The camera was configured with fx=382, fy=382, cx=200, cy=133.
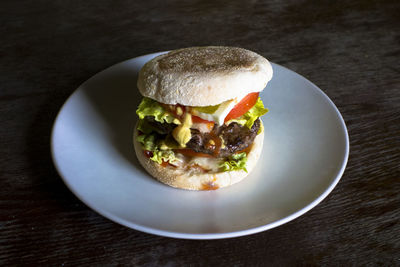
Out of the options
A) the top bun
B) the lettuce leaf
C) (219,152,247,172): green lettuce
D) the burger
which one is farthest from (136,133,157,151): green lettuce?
(219,152,247,172): green lettuce

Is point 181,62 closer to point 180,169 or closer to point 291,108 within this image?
point 180,169

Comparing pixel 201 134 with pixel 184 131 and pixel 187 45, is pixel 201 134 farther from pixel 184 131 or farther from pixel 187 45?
pixel 187 45

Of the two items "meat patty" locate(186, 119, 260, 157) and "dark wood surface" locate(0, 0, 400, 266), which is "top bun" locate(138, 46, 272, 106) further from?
"dark wood surface" locate(0, 0, 400, 266)

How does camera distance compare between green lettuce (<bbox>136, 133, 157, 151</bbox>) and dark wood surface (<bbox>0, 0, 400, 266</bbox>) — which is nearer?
dark wood surface (<bbox>0, 0, 400, 266</bbox>)

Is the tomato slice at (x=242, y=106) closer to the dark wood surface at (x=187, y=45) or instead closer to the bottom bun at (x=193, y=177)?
the bottom bun at (x=193, y=177)

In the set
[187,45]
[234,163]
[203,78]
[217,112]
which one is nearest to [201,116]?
[217,112]

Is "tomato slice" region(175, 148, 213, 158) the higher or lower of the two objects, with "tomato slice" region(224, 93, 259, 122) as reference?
lower

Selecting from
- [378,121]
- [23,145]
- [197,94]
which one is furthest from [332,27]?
[23,145]
